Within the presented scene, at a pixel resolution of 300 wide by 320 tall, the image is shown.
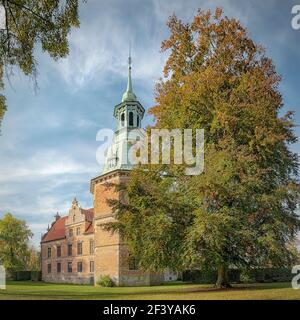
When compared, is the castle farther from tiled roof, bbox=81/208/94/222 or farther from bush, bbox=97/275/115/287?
bush, bbox=97/275/115/287

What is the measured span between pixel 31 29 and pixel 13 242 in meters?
49.5

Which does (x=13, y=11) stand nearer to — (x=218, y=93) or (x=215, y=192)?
(x=215, y=192)

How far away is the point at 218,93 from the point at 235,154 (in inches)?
136

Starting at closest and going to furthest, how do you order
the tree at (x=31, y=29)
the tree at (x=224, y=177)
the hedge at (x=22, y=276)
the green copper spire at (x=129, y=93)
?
1. the tree at (x=31, y=29)
2. the tree at (x=224, y=177)
3. the green copper spire at (x=129, y=93)
4. the hedge at (x=22, y=276)

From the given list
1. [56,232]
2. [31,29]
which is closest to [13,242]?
[56,232]

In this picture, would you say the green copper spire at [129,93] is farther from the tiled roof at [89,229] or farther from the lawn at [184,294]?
the lawn at [184,294]

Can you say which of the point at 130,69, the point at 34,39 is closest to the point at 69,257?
the point at 130,69

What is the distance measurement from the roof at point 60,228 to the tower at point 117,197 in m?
9.90

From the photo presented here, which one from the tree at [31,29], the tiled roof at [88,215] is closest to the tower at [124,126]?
the tiled roof at [88,215]

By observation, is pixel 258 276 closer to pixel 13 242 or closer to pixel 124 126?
pixel 124 126

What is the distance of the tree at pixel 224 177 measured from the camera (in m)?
18.3

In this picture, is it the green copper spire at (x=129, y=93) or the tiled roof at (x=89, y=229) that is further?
the tiled roof at (x=89, y=229)

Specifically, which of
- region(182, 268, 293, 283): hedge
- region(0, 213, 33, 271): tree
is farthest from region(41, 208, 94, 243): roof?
region(182, 268, 293, 283): hedge

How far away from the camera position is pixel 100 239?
119 ft
